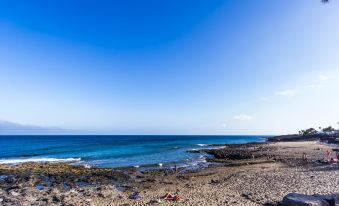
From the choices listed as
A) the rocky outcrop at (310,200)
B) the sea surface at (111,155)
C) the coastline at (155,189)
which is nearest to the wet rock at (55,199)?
the coastline at (155,189)

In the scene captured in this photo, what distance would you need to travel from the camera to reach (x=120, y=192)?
19.1 meters

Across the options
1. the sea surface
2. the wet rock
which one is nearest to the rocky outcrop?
the wet rock

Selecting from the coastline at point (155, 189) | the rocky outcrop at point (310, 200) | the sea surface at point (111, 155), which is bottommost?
the sea surface at point (111, 155)

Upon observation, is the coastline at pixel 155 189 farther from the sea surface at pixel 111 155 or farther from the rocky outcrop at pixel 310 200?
the sea surface at pixel 111 155

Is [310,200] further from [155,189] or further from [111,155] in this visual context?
[111,155]

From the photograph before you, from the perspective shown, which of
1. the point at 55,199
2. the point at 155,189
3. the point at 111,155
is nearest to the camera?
the point at 55,199

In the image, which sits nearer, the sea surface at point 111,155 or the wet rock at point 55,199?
the wet rock at point 55,199

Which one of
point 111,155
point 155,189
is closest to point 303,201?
point 155,189

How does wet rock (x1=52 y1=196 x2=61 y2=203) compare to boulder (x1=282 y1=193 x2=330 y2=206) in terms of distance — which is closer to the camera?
boulder (x1=282 y1=193 x2=330 y2=206)

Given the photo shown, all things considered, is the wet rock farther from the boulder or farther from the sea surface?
the sea surface

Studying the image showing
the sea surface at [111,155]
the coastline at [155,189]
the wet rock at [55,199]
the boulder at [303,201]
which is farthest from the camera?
the sea surface at [111,155]

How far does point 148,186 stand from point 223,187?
6296 millimetres

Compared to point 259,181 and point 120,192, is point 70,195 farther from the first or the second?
point 259,181

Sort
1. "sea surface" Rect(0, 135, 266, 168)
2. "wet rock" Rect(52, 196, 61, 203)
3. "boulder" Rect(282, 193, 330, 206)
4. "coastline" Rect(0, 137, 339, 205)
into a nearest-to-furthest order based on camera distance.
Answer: "boulder" Rect(282, 193, 330, 206) → "coastline" Rect(0, 137, 339, 205) → "wet rock" Rect(52, 196, 61, 203) → "sea surface" Rect(0, 135, 266, 168)
